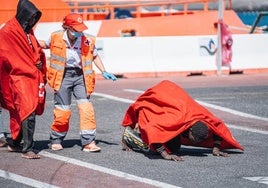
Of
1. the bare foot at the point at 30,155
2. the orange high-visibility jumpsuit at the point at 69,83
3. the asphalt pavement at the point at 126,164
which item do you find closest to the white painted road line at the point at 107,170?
the asphalt pavement at the point at 126,164

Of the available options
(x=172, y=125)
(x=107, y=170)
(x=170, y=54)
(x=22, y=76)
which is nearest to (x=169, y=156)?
(x=172, y=125)

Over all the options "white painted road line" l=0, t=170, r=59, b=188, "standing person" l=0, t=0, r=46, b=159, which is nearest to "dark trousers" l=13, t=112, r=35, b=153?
"standing person" l=0, t=0, r=46, b=159

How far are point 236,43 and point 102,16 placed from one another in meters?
9.98

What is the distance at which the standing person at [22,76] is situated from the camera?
11414 millimetres

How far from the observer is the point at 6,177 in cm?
1040

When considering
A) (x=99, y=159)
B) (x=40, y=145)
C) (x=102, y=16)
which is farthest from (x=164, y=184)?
(x=102, y=16)

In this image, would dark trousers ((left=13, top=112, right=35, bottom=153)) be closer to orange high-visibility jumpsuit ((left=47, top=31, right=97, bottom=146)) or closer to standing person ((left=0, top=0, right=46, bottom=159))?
standing person ((left=0, top=0, right=46, bottom=159))

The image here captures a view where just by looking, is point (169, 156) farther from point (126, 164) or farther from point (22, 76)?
point (22, 76)

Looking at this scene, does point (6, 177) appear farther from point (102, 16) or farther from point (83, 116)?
point (102, 16)

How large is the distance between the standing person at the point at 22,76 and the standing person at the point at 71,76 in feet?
1.40

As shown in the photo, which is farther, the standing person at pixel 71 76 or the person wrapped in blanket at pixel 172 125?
the standing person at pixel 71 76

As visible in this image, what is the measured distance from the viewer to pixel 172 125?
11.2 m

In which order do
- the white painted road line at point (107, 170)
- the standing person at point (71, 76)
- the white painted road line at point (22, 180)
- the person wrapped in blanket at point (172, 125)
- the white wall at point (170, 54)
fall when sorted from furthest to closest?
1. the white wall at point (170, 54)
2. the standing person at point (71, 76)
3. the person wrapped in blanket at point (172, 125)
4. the white painted road line at point (107, 170)
5. the white painted road line at point (22, 180)

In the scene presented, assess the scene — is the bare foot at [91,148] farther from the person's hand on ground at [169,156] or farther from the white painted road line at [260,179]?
the white painted road line at [260,179]
